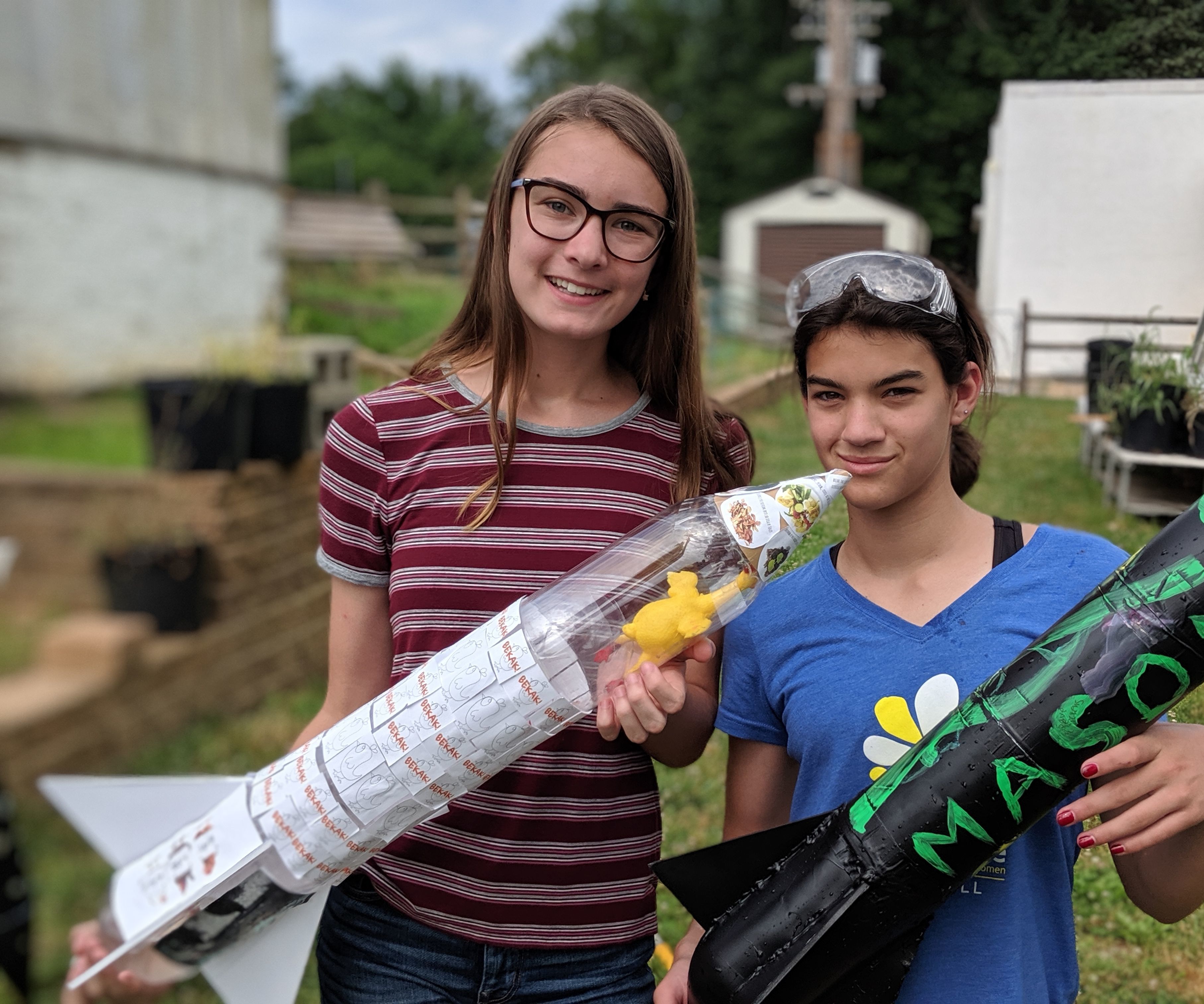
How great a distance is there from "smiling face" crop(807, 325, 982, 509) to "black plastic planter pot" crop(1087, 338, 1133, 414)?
0.98m

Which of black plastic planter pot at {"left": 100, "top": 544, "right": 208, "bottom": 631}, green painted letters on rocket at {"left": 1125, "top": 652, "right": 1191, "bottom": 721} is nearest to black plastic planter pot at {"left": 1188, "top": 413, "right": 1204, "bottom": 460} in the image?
green painted letters on rocket at {"left": 1125, "top": 652, "right": 1191, "bottom": 721}

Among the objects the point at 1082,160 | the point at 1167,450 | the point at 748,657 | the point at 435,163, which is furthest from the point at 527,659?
the point at 435,163

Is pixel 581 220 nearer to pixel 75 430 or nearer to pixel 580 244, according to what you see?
pixel 580 244

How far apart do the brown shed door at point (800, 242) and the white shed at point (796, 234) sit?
0.5 inches

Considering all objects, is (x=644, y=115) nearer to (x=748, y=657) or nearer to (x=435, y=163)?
(x=748, y=657)

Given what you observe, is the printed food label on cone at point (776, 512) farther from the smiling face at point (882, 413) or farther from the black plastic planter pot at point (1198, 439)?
the black plastic planter pot at point (1198, 439)

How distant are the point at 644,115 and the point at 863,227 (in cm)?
507

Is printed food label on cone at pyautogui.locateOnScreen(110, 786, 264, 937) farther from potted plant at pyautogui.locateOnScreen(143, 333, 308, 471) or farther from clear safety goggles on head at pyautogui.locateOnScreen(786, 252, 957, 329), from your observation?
potted plant at pyautogui.locateOnScreen(143, 333, 308, 471)

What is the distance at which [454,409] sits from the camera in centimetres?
180

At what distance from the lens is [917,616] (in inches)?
61.6

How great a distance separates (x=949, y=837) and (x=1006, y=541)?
0.50 metres

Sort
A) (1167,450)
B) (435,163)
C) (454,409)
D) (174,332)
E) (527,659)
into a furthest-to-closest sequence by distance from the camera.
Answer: (435,163)
(174,332)
(1167,450)
(454,409)
(527,659)

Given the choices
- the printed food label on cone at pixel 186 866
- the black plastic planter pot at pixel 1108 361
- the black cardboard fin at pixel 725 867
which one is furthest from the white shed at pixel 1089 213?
the printed food label on cone at pixel 186 866

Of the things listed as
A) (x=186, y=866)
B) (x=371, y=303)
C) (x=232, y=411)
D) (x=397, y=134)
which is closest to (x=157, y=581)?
(x=232, y=411)
